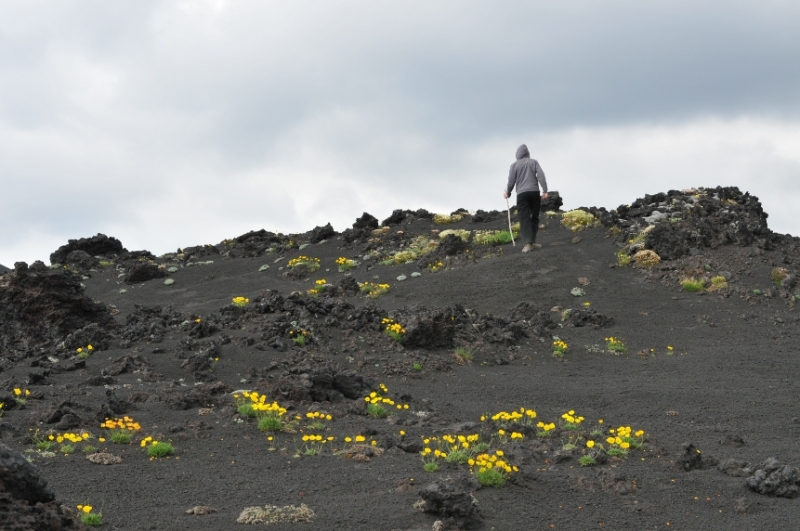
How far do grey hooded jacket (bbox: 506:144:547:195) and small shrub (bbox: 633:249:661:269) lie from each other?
3074 millimetres

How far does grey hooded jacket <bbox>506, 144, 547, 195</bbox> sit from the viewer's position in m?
23.6

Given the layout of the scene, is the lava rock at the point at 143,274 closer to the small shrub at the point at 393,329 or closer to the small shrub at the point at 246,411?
the small shrub at the point at 393,329

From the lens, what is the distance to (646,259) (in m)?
22.6

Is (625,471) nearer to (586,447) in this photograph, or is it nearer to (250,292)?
(586,447)

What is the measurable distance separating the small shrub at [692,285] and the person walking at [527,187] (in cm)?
449

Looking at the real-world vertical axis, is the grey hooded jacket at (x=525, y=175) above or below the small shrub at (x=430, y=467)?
above

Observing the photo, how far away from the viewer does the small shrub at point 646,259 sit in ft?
73.8

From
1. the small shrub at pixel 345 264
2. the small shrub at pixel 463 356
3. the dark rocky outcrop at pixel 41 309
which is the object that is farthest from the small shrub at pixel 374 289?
the dark rocky outcrop at pixel 41 309

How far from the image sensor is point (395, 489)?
870 centimetres

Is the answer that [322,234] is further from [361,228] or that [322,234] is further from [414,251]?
[414,251]

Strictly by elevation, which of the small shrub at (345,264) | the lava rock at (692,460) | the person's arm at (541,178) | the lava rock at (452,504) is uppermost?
the person's arm at (541,178)

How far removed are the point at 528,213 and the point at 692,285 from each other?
17.8 ft

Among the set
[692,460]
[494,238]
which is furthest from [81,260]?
[692,460]

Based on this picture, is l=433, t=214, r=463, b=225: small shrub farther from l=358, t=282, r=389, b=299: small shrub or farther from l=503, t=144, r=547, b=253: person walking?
l=358, t=282, r=389, b=299: small shrub
